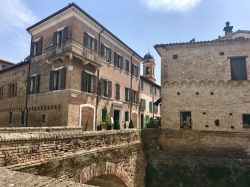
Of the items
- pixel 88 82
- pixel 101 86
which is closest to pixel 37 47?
pixel 88 82

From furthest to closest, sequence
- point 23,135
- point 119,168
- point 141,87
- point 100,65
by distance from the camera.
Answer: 1. point 141,87
2. point 100,65
3. point 119,168
4. point 23,135

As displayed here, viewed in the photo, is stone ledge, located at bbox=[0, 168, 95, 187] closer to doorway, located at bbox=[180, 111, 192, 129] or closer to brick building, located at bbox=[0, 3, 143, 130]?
brick building, located at bbox=[0, 3, 143, 130]

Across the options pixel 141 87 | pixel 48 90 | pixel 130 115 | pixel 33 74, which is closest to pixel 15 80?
pixel 33 74

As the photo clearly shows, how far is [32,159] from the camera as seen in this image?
19.7 ft

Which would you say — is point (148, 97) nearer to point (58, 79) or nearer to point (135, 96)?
point (135, 96)

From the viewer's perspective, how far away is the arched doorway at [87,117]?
18.1m

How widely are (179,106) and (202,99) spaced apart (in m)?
1.73

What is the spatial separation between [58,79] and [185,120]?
11.0m

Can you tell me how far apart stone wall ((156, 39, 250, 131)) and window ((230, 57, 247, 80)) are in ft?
0.85

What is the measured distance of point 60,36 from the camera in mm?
18812

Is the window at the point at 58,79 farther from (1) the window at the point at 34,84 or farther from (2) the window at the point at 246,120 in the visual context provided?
(2) the window at the point at 246,120

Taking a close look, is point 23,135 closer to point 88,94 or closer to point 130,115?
point 88,94

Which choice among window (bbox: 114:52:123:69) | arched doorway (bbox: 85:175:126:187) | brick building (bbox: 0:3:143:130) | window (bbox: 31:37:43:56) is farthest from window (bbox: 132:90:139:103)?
arched doorway (bbox: 85:175:126:187)

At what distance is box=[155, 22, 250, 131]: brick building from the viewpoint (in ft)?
49.3
